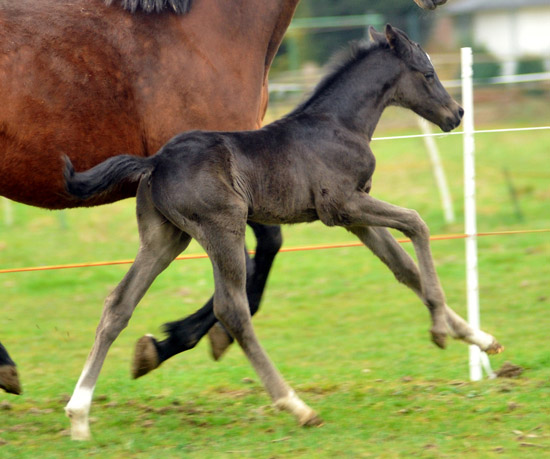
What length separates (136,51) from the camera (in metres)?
4.38

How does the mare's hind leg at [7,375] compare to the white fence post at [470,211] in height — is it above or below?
below

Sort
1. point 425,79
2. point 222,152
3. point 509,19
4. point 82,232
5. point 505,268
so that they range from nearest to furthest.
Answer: point 222,152 < point 425,79 < point 505,268 < point 82,232 < point 509,19

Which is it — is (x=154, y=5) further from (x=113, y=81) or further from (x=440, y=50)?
(x=440, y=50)

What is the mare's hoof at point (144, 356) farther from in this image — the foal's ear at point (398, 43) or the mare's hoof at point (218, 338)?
the foal's ear at point (398, 43)

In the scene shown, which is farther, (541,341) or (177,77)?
(541,341)

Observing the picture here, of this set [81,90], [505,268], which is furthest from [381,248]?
[505,268]

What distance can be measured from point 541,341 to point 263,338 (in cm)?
201

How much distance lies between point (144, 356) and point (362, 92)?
5.74 ft

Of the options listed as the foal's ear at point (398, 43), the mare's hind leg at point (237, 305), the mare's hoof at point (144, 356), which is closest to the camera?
the mare's hind leg at point (237, 305)

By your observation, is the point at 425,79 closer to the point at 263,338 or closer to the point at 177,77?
the point at 177,77

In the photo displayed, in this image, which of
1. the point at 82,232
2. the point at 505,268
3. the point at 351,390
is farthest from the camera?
the point at 82,232

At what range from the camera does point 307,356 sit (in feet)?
19.4

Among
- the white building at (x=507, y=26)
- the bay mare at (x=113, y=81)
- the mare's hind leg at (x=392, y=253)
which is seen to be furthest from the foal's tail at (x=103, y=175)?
the white building at (x=507, y=26)

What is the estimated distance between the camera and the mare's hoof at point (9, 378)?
4.40m
